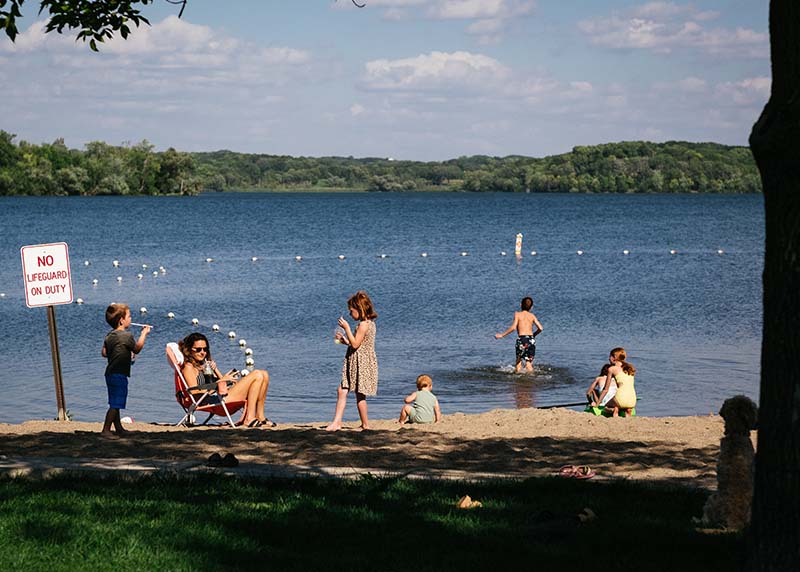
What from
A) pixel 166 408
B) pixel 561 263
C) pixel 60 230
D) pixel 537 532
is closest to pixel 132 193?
pixel 60 230

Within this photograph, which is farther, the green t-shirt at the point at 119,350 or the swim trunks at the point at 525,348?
the swim trunks at the point at 525,348

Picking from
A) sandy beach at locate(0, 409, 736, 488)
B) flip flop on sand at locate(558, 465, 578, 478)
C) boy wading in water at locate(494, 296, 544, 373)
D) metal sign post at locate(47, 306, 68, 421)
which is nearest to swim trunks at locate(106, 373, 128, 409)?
sandy beach at locate(0, 409, 736, 488)

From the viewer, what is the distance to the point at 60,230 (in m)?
84.3

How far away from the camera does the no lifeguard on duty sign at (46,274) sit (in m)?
13.0

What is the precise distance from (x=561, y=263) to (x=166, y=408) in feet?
130

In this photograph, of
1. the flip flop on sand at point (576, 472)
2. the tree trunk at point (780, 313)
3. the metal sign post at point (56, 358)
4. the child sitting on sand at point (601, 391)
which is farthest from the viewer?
the child sitting on sand at point (601, 391)

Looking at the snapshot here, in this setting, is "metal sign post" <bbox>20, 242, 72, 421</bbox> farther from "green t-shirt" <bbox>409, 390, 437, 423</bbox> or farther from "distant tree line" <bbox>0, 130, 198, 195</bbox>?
"distant tree line" <bbox>0, 130, 198, 195</bbox>

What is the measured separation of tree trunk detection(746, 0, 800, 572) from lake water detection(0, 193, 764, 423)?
469 inches

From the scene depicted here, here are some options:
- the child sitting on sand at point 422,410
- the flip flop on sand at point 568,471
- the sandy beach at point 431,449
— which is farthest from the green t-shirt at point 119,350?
the flip flop on sand at point 568,471

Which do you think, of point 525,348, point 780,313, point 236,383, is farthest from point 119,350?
point 525,348

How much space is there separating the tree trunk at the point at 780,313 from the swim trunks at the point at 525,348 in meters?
14.8

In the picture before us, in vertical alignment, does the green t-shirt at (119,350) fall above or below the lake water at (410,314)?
above

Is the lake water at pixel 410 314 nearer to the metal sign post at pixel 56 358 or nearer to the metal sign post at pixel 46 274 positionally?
the metal sign post at pixel 56 358

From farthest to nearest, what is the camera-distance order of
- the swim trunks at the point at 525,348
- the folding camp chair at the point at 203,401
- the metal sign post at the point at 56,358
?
the swim trunks at the point at 525,348 → the metal sign post at the point at 56,358 → the folding camp chair at the point at 203,401
